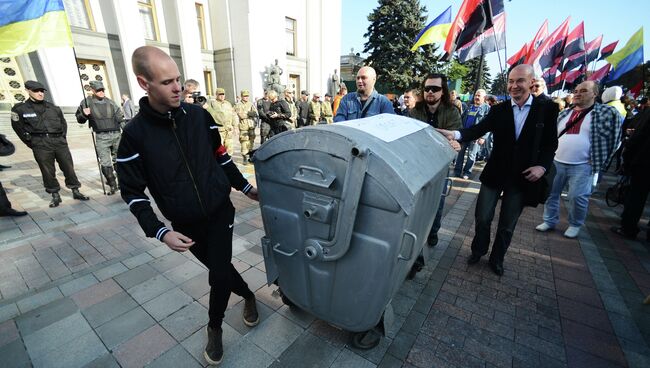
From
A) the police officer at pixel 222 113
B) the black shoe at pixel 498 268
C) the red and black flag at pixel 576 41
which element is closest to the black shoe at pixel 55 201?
the police officer at pixel 222 113

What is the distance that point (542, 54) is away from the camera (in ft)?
30.0

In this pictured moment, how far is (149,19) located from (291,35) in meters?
8.61

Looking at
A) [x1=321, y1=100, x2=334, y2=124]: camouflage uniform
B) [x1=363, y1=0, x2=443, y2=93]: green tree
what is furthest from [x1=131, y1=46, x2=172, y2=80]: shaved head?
[x1=363, y1=0, x2=443, y2=93]: green tree

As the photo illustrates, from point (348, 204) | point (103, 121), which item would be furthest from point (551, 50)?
point (103, 121)

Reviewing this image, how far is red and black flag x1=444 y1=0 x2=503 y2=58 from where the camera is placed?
547 cm

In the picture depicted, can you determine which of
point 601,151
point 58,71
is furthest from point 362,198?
point 58,71

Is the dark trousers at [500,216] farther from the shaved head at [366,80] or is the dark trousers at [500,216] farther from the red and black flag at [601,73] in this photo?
the red and black flag at [601,73]

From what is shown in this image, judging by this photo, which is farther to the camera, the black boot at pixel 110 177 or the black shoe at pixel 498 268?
the black boot at pixel 110 177

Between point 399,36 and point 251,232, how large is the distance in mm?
27561

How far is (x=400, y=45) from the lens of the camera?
25922 millimetres

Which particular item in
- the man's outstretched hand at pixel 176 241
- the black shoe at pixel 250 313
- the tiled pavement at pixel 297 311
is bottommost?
the tiled pavement at pixel 297 311

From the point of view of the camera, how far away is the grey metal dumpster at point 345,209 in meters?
1.44

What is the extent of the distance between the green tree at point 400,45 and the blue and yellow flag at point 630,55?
1845cm

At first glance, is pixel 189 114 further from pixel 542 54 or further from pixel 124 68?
pixel 124 68
